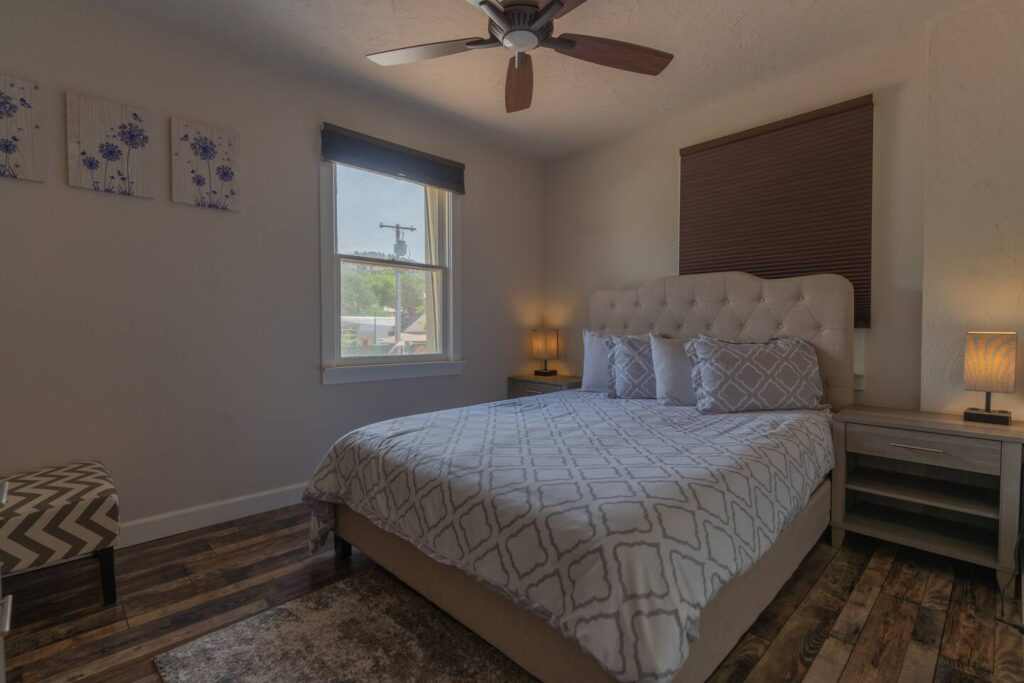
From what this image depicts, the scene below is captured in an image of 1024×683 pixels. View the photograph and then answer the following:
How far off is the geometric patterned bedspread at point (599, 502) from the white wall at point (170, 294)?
0.93 metres

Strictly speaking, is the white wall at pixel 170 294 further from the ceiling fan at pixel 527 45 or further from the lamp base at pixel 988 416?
the lamp base at pixel 988 416

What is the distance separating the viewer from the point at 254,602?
1.86 metres

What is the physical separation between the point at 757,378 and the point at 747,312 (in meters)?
0.64

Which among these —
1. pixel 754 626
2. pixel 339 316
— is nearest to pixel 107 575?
pixel 339 316

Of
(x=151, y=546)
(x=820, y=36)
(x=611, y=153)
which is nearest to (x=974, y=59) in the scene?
(x=820, y=36)

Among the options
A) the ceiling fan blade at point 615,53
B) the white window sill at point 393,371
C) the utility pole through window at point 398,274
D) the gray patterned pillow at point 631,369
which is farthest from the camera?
the utility pole through window at point 398,274

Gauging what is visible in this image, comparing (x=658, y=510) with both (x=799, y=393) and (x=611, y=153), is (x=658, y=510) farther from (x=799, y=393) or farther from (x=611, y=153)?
(x=611, y=153)

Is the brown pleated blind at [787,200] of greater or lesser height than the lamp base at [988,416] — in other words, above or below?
above

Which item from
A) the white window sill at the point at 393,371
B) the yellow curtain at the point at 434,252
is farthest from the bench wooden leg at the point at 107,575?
the yellow curtain at the point at 434,252

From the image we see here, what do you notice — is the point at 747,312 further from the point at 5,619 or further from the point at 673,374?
the point at 5,619

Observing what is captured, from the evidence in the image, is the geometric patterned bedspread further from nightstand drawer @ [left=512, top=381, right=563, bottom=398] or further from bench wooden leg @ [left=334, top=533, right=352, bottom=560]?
nightstand drawer @ [left=512, top=381, right=563, bottom=398]

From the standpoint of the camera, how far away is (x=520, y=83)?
87.4 inches

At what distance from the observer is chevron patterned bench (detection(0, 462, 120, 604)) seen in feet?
5.47

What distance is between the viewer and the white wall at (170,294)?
2.10 metres
